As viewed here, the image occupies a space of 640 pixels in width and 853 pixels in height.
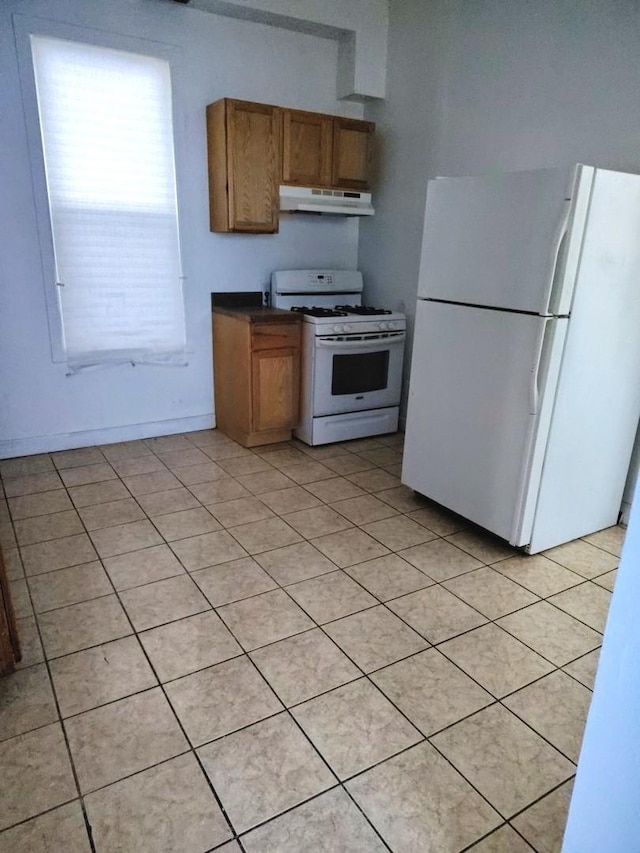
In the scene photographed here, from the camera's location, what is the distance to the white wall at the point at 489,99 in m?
2.62

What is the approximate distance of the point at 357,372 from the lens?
386 cm

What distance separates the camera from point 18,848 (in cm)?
128

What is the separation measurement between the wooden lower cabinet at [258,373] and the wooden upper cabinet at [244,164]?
Result: 63 centimetres

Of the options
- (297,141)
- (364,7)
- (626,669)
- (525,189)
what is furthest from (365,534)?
(364,7)

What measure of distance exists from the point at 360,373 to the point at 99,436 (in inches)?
73.0

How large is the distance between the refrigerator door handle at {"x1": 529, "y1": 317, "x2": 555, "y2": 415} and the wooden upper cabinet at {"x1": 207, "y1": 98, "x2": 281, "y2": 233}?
221cm

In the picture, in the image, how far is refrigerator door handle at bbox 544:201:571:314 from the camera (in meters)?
2.07

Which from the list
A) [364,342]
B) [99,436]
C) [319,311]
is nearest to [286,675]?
[364,342]

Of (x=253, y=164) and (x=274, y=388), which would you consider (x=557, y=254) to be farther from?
(x=253, y=164)

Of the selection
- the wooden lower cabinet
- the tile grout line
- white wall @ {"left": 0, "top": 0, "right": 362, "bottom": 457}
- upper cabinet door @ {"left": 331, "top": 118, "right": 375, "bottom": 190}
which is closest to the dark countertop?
the wooden lower cabinet

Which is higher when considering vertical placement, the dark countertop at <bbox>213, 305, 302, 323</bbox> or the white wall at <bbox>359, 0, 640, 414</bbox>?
the white wall at <bbox>359, 0, 640, 414</bbox>

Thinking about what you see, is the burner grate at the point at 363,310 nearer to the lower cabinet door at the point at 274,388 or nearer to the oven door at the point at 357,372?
the oven door at the point at 357,372

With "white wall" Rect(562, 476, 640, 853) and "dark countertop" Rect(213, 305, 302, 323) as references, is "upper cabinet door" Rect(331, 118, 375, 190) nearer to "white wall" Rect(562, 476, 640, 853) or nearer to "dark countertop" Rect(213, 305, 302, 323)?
"dark countertop" Rect(213, 305, 302, 323)

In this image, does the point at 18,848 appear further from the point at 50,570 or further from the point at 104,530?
the point at 104,530
